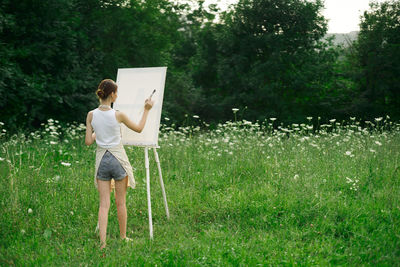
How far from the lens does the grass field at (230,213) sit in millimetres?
4039

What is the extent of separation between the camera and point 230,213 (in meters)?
5.30

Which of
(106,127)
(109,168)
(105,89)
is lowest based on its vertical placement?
(109,168)

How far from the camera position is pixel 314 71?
2027 centimetres

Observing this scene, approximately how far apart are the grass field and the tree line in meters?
6.96

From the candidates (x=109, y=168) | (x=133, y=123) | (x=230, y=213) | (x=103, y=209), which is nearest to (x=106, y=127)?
(x=133, y=123)

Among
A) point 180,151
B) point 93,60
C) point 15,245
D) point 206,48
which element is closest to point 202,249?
point 15,245

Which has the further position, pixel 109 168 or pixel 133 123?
pixel 133 123

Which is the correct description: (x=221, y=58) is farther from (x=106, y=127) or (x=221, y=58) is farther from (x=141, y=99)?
(x=106, y=127)

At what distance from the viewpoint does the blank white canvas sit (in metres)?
4.91

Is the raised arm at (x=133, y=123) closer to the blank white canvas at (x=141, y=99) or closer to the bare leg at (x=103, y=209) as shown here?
the blank white canvas at (x=141, y=99)

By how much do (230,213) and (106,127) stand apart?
2.20 m

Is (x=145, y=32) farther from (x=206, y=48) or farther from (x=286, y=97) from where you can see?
(x=286, y=97)

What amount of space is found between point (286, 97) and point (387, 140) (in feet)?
42.6

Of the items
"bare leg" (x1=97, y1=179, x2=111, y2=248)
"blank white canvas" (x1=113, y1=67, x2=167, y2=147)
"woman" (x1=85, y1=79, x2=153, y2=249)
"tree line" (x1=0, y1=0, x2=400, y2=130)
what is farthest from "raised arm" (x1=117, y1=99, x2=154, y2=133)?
"tree line" (x1=0, y1=0, x2=400, y2=130)
